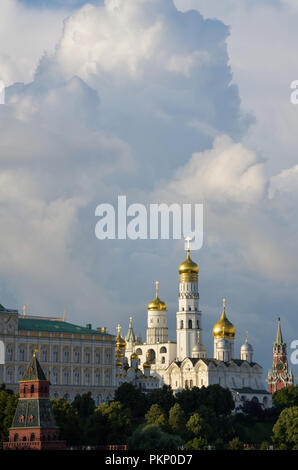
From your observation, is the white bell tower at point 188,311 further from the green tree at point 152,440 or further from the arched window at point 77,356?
the green tree at point 152,440

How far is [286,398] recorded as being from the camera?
17488 centimetres

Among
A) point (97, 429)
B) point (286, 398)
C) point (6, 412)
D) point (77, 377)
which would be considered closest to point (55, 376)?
point (77, 377)

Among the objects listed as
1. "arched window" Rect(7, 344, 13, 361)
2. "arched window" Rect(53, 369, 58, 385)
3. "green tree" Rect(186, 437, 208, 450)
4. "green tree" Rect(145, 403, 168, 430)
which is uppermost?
"arched window" Rect(7, 344, 13, 361)

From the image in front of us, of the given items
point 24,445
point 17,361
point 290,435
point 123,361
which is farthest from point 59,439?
point 123,361

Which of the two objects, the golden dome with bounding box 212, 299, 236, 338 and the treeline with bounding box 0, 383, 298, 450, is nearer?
the treeline with bounding box 0, 383, 298, 450

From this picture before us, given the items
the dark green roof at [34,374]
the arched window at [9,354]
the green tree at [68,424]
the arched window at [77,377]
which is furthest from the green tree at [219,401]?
the dark green roof at [34,374]

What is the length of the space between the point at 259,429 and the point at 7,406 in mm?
43552

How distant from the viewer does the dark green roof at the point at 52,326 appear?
547 ft

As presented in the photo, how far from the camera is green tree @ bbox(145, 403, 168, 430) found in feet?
447

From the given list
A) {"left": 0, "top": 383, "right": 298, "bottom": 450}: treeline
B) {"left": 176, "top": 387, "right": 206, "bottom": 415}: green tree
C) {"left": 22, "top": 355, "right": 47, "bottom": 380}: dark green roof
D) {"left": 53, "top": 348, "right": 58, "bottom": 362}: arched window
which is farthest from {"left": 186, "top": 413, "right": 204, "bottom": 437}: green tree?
{"left": 53, "top": 348, "right": 58, "bottom": 362}: arched window

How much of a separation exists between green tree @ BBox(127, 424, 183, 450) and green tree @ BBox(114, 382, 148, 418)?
85.8 feet

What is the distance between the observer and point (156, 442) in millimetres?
120188

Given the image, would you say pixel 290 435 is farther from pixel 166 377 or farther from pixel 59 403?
pixel 166 377

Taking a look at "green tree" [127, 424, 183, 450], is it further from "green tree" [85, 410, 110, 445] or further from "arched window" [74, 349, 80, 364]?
"arched window" [74, 349, 80, 364]
